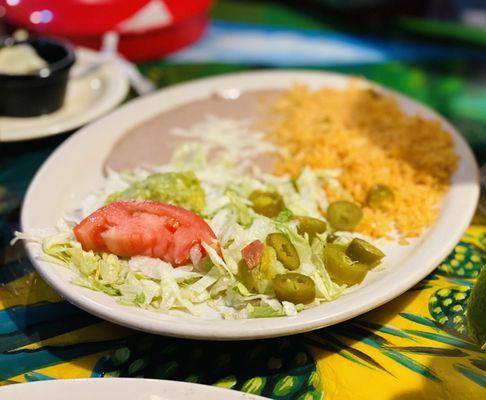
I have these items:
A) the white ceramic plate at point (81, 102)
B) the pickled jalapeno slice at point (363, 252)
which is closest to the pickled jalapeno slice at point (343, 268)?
the pickled jalapeno slice at point (363, 252)

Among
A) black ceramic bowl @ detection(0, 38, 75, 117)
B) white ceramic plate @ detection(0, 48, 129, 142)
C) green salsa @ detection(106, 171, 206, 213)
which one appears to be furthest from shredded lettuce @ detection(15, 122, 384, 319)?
black ceramic bowl @ detection(0, 38, 75, 117)

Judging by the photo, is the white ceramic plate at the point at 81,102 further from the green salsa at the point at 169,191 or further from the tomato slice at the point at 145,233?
the tomato slice at the point at 145,233

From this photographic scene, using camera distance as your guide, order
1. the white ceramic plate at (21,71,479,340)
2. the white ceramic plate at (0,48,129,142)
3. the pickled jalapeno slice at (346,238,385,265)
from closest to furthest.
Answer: the white ceramic plate at (21,71,479,340), the pickled jalapeno slice at (346,238,385,265), the white ceramic plate at (0,48,129,142)

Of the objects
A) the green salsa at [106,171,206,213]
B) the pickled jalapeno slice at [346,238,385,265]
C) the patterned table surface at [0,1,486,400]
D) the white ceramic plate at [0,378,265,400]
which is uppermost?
the pickled jalapeno slice at [346,238,385,265]

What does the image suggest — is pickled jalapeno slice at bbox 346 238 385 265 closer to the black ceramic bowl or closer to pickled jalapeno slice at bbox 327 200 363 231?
pickled jalapeno slice at bbox 327 200 363 231

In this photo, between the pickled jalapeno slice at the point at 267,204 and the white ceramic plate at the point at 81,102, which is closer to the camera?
the pickled jalapeno slice at the point at 267,204

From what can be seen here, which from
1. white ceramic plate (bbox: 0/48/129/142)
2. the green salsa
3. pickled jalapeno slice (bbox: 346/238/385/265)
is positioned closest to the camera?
pickled jalapeno slice (bbox: 346/238/385/265)
